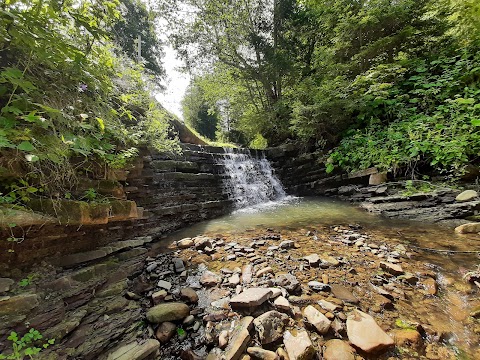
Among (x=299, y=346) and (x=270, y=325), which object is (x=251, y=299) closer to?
(x=270, y=325)

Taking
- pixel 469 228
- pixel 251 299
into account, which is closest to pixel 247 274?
pixel 251 299

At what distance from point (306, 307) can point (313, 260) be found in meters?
0.85

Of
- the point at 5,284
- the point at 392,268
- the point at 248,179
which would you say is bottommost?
the point at 392,268

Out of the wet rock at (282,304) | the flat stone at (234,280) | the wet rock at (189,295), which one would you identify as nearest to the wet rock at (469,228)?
the wet rock at (282,304)

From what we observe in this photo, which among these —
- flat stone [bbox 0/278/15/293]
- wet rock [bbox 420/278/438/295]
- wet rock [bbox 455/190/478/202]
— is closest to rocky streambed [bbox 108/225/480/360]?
wet rock [bbox 420/278/438/295]

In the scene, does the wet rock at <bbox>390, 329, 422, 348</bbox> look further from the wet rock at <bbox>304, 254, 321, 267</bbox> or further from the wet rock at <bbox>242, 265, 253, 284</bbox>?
the wet rock at <bbox>242, 265, 253, 284</bbox>

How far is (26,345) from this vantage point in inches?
53.0

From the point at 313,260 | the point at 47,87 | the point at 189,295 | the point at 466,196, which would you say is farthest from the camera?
the point at 466,196

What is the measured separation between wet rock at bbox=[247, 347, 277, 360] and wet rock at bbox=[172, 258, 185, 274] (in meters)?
1.49

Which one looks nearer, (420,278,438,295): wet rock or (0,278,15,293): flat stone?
(0,278,15,293): flat stone

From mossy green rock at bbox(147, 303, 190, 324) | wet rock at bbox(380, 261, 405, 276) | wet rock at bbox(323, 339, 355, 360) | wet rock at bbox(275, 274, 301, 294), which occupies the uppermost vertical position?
mossy green rock at bbox(147, 303, 190, 324)

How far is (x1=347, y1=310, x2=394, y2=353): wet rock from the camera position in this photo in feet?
4.41

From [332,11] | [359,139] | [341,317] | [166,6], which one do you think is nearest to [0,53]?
[341,317]

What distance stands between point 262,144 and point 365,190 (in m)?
7.85
